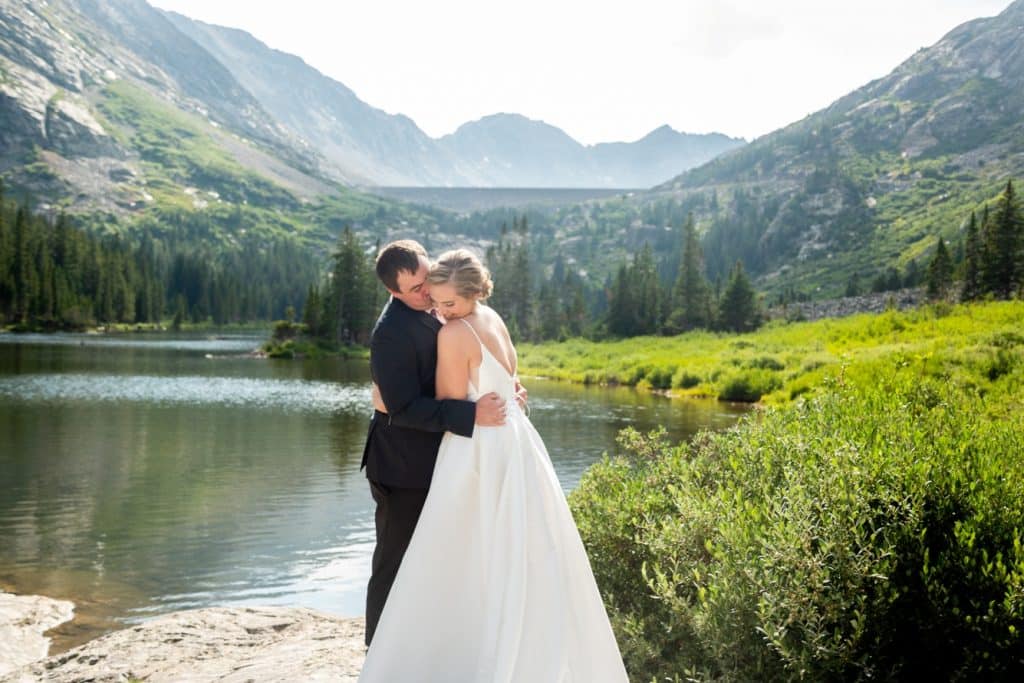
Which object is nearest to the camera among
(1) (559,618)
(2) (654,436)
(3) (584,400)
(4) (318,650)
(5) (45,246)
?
(1) (559,618)

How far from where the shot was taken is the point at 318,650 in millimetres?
8891

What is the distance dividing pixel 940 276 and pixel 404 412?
70441mm

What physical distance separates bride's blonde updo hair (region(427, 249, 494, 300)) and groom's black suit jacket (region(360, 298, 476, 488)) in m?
0.51

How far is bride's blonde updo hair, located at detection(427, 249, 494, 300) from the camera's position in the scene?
5973mm

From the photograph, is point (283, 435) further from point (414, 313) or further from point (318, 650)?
point (414, 313)

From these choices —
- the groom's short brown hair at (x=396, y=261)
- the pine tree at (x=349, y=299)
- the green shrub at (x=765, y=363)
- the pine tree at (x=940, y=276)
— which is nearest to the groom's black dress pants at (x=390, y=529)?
the groom's short brown hair at (x=396, y=261)

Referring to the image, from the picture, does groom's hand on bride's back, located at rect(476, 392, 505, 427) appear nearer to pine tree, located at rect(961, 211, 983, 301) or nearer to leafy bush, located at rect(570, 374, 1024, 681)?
leafy bush, located at rect(570, 374, 1024, 681)

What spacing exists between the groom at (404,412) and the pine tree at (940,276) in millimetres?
67924

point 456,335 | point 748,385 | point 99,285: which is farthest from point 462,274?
point 99,285

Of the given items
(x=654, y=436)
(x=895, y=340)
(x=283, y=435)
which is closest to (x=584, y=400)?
(x=895, y=340)

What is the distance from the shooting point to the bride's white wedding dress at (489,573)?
5.73m

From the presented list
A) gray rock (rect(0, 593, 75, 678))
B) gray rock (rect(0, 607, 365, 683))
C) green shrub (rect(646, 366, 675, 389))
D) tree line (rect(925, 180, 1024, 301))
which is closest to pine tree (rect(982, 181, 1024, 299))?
tree line (rect(925, 180, 1024, 301))

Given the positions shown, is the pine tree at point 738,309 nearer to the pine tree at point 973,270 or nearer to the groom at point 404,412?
the pine tree at point 973,270

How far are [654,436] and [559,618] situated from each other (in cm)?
499
